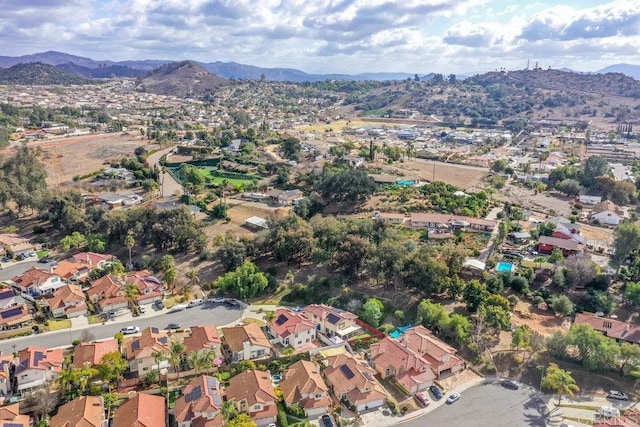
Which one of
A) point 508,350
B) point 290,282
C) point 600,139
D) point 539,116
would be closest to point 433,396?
point 508,350

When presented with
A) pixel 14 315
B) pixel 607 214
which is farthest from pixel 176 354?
pixel 607 214

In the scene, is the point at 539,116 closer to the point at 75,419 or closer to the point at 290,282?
the point at 290,282

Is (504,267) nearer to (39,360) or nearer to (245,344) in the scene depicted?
(245,344)

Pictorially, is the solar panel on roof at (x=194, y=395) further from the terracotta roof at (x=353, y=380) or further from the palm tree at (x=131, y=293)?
the palm tree at (x=131, y=293)

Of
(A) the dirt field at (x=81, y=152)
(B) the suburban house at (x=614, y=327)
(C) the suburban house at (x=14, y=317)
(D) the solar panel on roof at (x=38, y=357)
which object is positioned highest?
(A) the dirt field at (x=81, y=152)

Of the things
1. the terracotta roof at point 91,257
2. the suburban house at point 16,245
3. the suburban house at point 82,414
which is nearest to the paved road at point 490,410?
the suburban house at point 82,414

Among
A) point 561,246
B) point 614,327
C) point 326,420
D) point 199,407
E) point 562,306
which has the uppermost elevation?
point 561,246
